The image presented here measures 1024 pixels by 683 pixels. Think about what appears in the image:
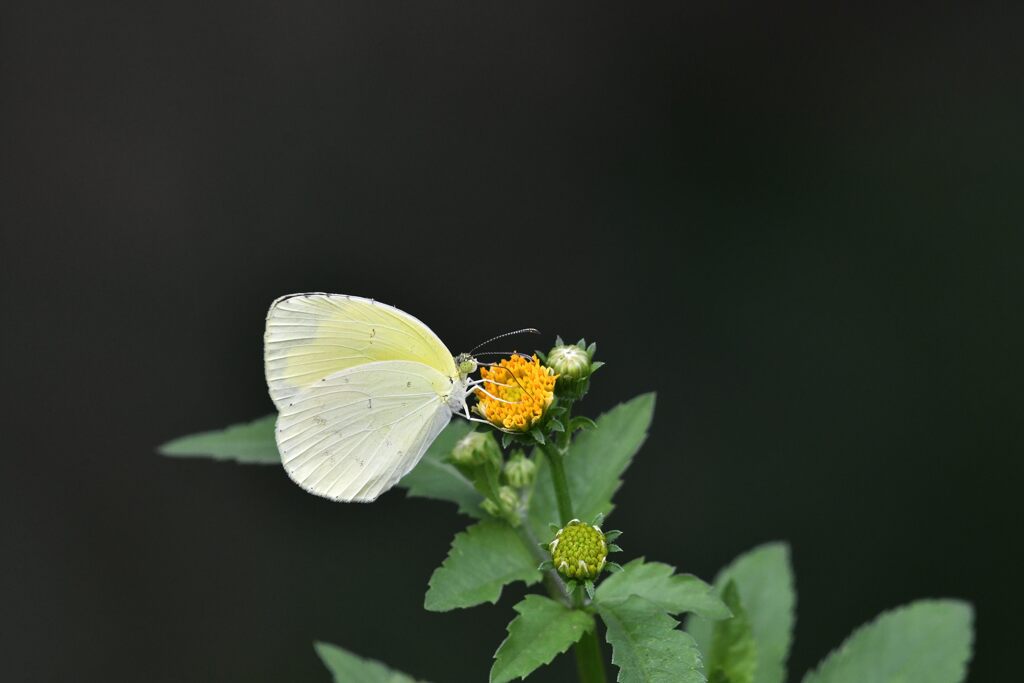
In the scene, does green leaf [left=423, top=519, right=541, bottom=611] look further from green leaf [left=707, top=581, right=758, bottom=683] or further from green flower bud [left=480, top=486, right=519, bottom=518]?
green leaf [left=707, top=581, right=758, bottom=683]

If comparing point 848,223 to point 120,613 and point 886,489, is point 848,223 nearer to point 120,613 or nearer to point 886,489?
point 886,489

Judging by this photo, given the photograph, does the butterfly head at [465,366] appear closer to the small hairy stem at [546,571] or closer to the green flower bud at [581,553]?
the small hairy stem at [546,571]

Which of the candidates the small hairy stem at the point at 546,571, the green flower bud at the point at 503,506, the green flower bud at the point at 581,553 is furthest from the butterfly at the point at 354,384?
the green flower bud at the point at 581,553

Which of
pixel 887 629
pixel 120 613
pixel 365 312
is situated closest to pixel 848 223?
pixel 887 629

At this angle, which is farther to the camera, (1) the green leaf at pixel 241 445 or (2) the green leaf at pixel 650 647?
(1) the green leaf at pixel 241 445

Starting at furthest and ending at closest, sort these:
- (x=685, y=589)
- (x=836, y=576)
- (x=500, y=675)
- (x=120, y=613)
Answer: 1. (x=120, y=613)
2. (x=836, y=576)
3. (x=685, y=589)
4. (x=500, y=675)

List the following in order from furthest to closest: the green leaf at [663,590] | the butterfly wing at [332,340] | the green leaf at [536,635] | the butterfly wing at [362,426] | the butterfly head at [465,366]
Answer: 1. the butterfly head at [465,366]
2. the butterfly wing at [332,340]
3. the butterfly wing at [362,426]
4. the green leaf at [663,590]
5. the green leaf at [536,635]

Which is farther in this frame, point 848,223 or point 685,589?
point 848,223

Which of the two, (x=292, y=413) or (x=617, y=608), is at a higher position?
(x=292, y=413)
